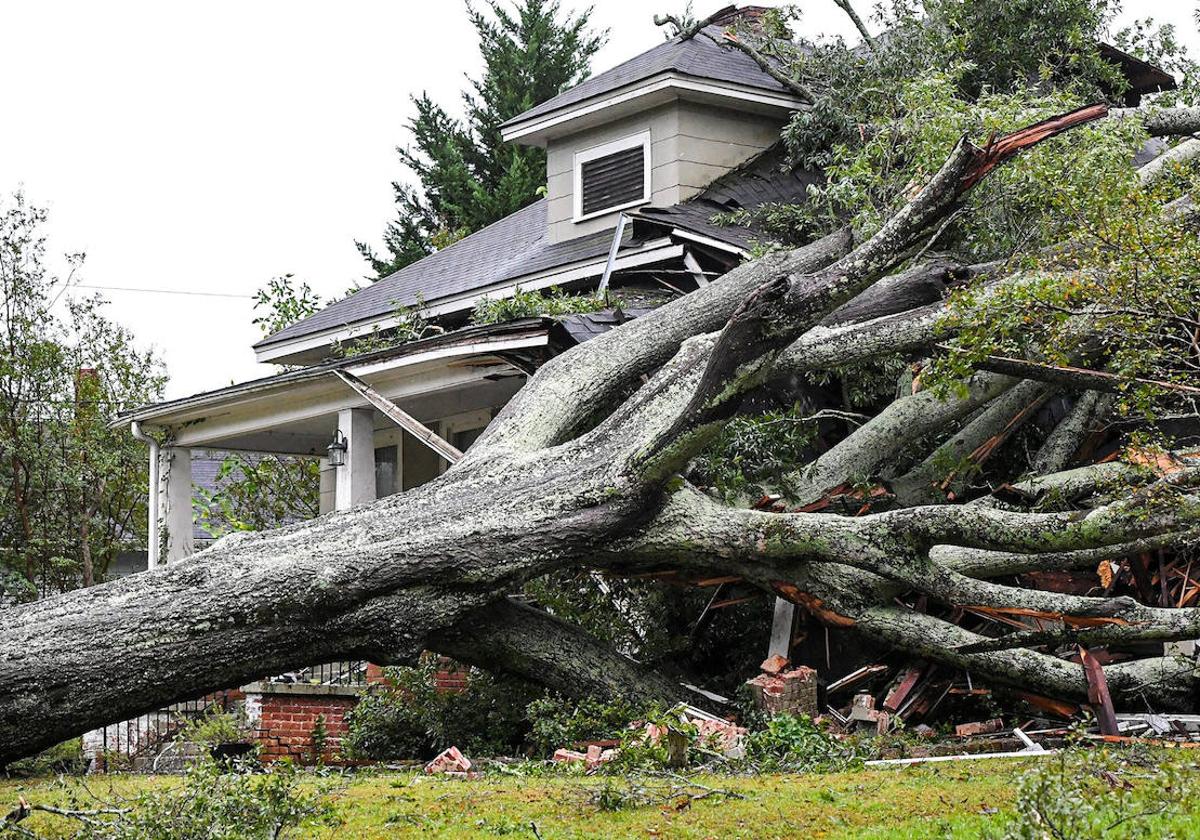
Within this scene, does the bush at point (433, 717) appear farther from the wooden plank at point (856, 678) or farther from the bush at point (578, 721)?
the wooden plank at point (856, 678)

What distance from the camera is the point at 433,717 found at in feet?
33.1

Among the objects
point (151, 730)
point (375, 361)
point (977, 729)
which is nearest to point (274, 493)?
point (375, 361)

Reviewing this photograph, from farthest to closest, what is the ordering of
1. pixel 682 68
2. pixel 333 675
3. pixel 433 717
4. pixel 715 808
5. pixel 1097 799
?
pixel 682 68
pixel 333 675
pixel 433 717
pixel 715 808
pixel 1097 799

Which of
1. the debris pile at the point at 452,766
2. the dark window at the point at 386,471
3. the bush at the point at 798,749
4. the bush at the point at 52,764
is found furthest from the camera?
the dark window at the point at 386,471

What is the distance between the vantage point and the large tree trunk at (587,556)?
748 centimetres

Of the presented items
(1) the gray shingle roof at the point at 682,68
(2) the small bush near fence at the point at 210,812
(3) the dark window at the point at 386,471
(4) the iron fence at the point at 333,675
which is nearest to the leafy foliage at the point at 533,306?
(1) the gray shingle roof at the point at 682,68

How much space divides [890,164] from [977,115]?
110 cm

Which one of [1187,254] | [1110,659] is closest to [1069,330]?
[1187,254]

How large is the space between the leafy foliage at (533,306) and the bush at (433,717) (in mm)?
3595

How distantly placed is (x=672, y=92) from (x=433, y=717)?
772 cm

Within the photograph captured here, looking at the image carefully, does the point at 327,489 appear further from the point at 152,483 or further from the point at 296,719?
the point at 296,719

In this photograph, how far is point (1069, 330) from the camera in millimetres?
8891

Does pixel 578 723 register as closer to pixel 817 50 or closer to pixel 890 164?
pixel 890 164

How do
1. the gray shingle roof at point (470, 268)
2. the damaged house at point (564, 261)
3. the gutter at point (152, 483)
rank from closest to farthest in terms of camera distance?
the damaged house at point (564, 261)
the gray shingle roof at point (470, 268)
the gutter at point (152, 483)
